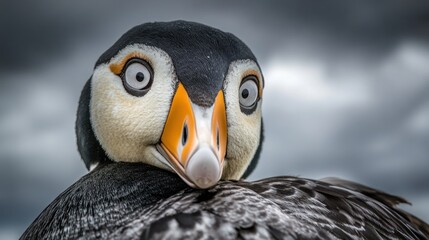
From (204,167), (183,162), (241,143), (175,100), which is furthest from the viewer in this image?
(241,143)

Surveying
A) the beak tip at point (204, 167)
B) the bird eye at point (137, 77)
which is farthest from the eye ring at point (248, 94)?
the beak tip at point (204, 167)

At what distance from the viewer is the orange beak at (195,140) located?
2463 mm

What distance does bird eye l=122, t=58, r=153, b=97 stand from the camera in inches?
121

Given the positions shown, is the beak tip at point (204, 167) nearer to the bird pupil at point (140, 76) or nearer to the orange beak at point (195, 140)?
the orange beak at point (195, 140)

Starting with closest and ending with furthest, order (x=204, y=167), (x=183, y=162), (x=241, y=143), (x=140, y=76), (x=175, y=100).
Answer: (x=204, y=167), (x=183, y=162), (x=175, y=100), (x=140, y=76), (x=241, y=143)

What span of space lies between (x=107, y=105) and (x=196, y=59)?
2.08ft

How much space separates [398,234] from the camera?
3.09 metres

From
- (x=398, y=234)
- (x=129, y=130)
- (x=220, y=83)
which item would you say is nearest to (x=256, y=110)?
(x=220, y=83)

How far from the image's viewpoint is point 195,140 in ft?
8.34

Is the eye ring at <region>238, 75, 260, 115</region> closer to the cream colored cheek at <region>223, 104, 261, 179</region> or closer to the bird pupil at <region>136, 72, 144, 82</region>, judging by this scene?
the cream colored cheek at <region>223, 104, 261, 179</region>

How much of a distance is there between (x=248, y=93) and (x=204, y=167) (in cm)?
88

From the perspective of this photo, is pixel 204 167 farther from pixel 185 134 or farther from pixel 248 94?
pixel 248 94

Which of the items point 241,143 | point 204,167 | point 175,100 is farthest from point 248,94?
point 204,167

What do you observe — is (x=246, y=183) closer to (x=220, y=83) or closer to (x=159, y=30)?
(x=220, y=83)
